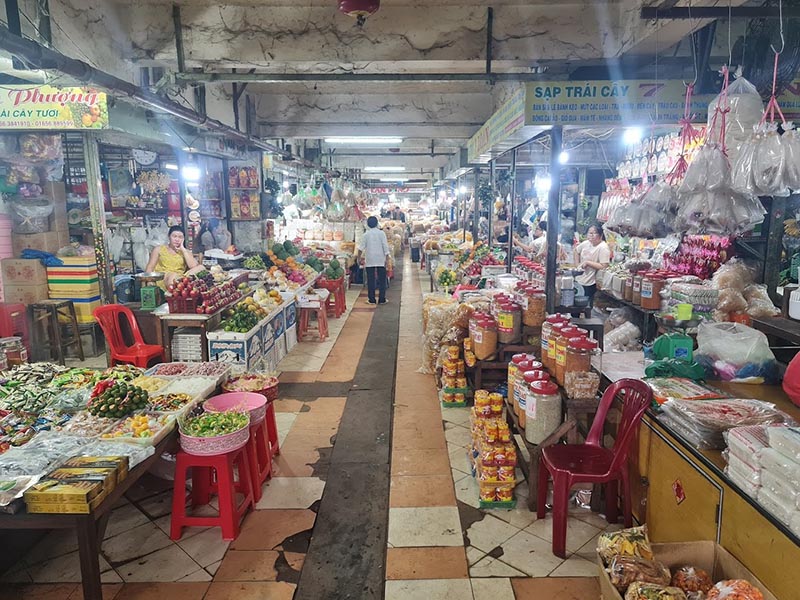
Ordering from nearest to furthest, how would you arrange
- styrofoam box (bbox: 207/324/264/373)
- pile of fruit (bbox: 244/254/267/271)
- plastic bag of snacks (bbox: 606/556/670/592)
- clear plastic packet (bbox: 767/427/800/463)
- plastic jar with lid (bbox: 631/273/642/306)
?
clear plastic packet (bbox: 767/427/800/463), plastic bag of snacks (bbox: 606/556/670/592), styrofoam box (bbox: 207/324/264/373), plastic jar with lid (bbox: 631/273/642/306), pile of fruit (bbox: 244/254/267/271)

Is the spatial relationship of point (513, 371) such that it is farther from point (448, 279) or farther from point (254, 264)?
point (254, 264)

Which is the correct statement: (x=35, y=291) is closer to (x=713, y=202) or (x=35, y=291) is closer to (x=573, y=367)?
(x=573, y=367)

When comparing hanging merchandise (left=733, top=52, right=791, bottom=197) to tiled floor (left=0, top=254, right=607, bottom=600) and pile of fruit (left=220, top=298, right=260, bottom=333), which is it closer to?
tiled floor (left=0, top=254, right=607, bottom=600)

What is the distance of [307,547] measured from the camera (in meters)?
3.40

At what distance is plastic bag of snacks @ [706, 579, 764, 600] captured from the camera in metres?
1.99

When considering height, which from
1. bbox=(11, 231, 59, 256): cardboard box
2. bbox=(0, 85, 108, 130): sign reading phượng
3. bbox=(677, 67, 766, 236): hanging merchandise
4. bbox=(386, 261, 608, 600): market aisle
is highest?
bbox=(0, 85, 108, 130): sign reading phượng

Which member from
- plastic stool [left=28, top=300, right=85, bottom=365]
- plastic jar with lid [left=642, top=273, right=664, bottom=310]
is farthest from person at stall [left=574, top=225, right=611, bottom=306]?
plastic stool [left=28, top=300, right=85, bottom=365]

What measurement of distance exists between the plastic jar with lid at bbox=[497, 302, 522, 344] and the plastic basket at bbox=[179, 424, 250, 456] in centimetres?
268

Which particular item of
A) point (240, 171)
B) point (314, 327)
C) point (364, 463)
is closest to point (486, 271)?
point (314, 327)

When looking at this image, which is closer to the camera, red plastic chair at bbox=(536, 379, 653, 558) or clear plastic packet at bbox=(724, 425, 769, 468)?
clear plastic packet at bbox=(724, 425, 769, 468)

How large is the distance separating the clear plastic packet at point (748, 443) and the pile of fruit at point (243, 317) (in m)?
4.84

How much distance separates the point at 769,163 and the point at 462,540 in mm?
3043

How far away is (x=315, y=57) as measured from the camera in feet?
18.3

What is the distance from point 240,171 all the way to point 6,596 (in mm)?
8761
